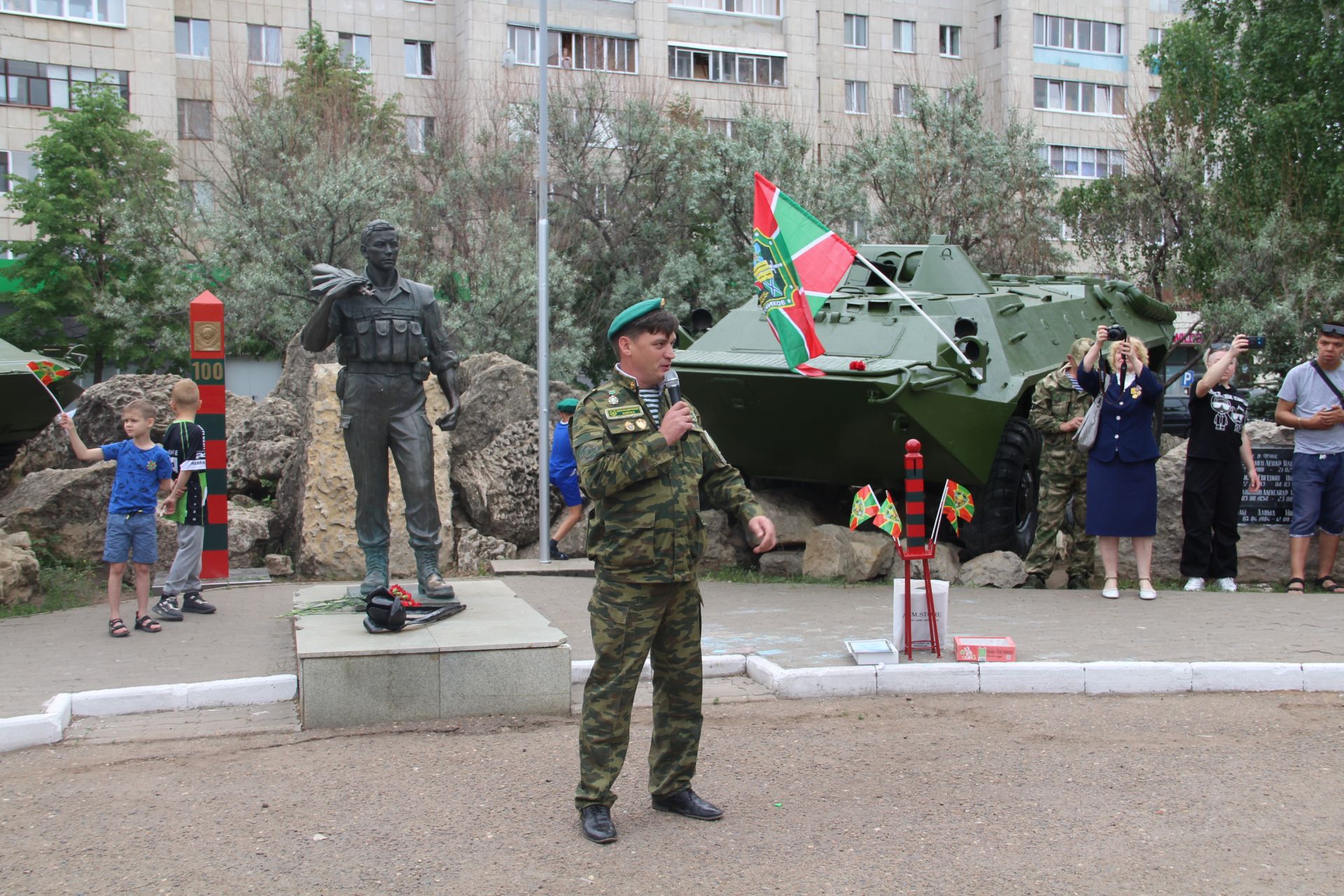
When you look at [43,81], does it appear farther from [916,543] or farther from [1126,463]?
[916,543]

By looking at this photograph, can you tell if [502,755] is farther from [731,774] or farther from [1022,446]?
[1022,446]

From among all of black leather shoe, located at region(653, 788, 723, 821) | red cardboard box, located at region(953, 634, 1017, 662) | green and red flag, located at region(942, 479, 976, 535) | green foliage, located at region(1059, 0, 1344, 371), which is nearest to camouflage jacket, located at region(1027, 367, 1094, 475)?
green and red flag, located at region(942, 479, 976, 535)

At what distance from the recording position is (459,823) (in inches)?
173

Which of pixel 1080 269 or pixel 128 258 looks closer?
pixel 128 258

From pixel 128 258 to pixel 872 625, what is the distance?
67.2 ft

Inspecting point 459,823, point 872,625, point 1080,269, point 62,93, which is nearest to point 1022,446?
point 872,625

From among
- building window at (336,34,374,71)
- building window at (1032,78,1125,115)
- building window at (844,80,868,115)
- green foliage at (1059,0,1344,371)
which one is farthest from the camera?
building window at (1032,78,1125,115)

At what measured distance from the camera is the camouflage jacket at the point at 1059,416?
367 inches

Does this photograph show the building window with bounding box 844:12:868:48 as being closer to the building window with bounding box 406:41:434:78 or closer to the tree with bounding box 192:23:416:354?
the building window with bounding box 406:41:434:78

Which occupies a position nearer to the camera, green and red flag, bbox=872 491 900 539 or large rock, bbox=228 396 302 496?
green and red flag, bbox=872 491 900 539

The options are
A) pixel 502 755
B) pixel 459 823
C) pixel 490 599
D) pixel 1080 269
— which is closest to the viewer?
pixel 459 823

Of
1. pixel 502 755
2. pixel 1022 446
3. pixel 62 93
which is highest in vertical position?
pixel 62 93

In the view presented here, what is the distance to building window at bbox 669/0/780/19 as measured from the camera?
119 feet

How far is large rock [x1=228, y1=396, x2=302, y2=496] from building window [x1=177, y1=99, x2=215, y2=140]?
73.8ft
